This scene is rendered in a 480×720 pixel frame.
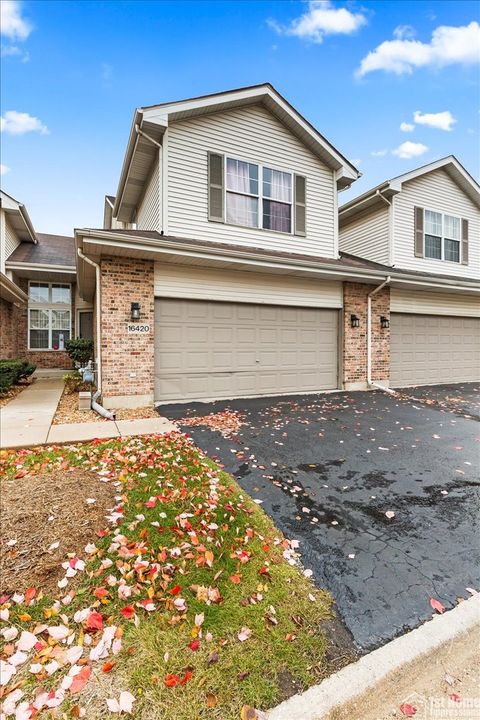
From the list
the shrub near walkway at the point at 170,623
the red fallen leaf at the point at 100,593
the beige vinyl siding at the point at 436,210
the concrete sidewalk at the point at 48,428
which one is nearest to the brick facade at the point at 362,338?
the beige vinyl siding at the point at 436,210

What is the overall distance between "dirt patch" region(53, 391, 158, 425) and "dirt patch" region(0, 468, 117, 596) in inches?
100

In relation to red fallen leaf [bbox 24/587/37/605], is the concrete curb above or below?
below

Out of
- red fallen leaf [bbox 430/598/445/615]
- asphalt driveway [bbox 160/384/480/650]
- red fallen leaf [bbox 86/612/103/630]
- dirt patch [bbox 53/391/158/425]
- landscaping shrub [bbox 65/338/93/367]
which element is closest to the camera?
red fallen leaf [bbox 86/612/103/630]

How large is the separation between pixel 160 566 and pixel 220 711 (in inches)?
40.3

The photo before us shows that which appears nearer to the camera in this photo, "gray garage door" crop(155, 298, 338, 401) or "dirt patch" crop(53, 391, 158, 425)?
"dirt patch" crop(53, 391, 158, 425)

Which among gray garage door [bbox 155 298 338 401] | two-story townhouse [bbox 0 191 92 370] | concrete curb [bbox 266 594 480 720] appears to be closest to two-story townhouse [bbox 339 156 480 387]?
gray garage door [bbox 155 298 338 401]

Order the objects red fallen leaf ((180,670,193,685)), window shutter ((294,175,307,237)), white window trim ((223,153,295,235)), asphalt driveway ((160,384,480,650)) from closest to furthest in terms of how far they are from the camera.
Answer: red fallen leaf ((180,670,193,685)), asphalt driveway ((160,384,480,650)), white window trim ((223,153,295,235)), window shutter ((294,175,307,237))

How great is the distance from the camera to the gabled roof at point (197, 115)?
7918 mm

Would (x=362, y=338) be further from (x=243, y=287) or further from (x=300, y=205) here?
(x=300, y=205)

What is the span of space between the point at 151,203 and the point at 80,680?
31.4 ft

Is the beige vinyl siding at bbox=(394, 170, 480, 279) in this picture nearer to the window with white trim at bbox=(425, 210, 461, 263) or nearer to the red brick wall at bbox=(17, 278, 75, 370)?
the window with white trim at bbox=(425, 210, 461, 263)

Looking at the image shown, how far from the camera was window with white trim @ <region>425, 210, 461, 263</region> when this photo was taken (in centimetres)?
1216

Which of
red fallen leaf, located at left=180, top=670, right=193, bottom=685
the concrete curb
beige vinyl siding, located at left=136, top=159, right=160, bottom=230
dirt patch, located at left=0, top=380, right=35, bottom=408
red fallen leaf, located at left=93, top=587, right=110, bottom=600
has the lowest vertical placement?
the concrete curb

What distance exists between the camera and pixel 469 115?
10.5 m
